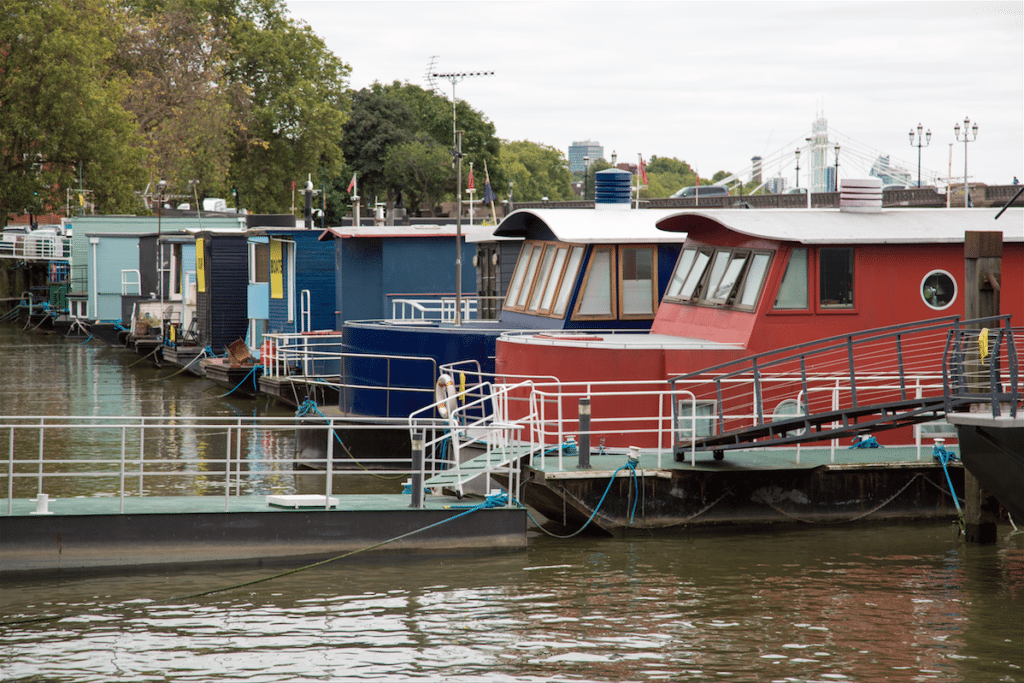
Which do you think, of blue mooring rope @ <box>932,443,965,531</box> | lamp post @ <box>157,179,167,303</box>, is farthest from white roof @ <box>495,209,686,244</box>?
lamp post @ <box>157,179,167,303</box>

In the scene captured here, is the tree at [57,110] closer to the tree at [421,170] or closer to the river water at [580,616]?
the tree at [421,170]

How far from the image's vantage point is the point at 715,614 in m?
13.1

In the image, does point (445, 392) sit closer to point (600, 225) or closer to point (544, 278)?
point (544, 278)

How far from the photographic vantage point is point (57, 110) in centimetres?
6462

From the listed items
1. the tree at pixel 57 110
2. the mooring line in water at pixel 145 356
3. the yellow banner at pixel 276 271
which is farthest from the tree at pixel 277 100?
the yellow banner at pixel 276 271

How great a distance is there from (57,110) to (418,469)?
186 feet

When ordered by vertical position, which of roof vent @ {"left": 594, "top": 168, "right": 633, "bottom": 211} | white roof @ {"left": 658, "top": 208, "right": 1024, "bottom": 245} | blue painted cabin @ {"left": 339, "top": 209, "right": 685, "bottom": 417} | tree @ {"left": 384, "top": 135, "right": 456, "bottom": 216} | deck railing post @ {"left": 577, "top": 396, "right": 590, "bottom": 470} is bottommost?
deck railing post @ {"left": 577, "top": 396, "right": 590, "bottom": 470}

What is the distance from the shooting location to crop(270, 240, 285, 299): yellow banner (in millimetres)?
35969

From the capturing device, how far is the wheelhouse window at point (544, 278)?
20922 millimetres

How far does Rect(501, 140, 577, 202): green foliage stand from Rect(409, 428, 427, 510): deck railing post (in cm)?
11662

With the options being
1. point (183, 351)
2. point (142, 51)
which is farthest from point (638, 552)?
point (142, 51)

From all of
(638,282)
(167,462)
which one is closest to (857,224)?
(638,282)

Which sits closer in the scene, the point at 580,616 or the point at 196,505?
the point at 580,616

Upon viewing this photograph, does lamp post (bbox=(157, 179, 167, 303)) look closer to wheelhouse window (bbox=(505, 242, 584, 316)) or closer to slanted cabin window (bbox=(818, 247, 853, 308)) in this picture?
wheelhouse window (bbox=(505, 242, 584, 316))
